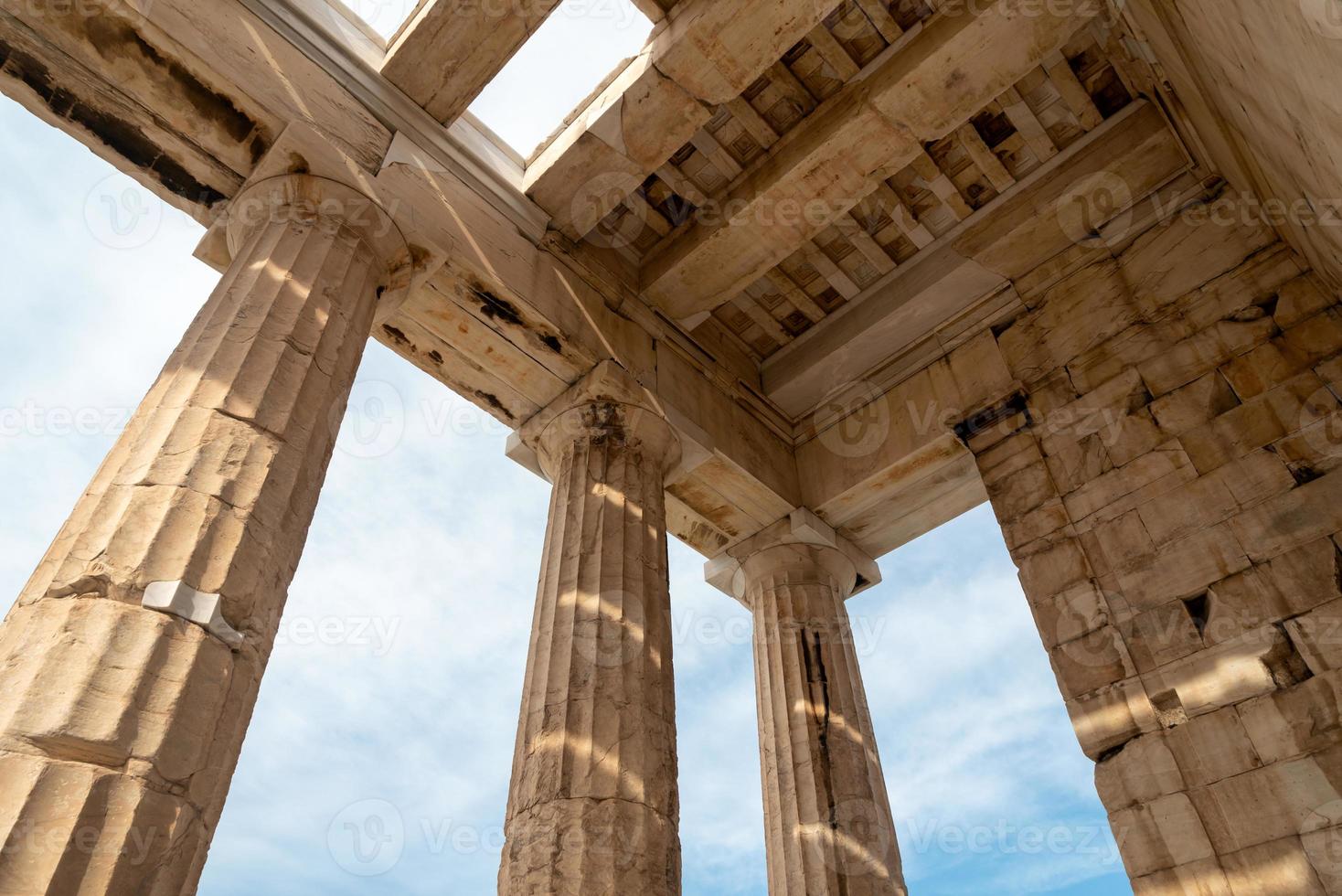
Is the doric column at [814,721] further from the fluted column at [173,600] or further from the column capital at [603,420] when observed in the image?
the fluted column at [173,600]

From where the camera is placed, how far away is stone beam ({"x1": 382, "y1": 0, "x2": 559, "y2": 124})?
949 cm

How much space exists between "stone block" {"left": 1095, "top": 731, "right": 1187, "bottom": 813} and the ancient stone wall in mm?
17

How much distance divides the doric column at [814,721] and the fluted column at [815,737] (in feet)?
0.04

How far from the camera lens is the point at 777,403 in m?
13.6

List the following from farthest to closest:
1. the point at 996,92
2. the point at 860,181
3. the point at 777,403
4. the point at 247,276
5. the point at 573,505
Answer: the point at 777,403
the point at 860,181
the point at 996,92
the point at 573,505
the point at 247,276

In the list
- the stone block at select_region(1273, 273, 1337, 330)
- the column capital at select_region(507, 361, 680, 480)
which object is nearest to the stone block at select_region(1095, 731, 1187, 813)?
the stone block at select_region(1273, 273, 1337, 330)

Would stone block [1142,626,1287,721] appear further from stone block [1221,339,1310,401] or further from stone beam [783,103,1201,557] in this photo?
stone beam [783,103,1201,557]

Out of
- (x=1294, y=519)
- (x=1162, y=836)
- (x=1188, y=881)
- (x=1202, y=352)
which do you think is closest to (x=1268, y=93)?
(x=1202, y=352)

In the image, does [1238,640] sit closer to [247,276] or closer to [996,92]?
[996,92]

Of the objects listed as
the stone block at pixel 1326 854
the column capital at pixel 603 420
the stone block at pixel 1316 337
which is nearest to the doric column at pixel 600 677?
the column capital at pixel 603 420

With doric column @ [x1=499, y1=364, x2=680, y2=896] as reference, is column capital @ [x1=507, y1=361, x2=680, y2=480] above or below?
above

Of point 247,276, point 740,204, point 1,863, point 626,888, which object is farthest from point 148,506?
point 740,204

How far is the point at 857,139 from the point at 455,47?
15.9 ft

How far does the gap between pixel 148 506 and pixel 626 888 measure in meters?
4.30
